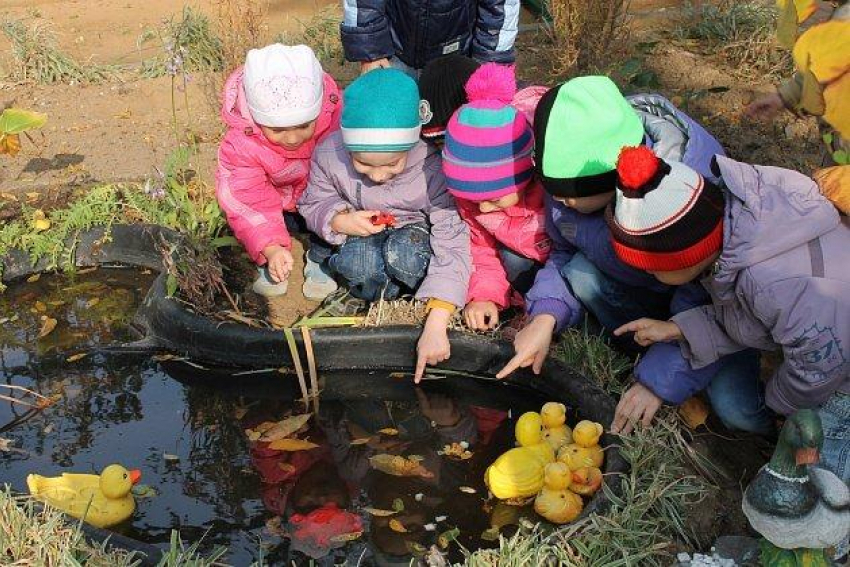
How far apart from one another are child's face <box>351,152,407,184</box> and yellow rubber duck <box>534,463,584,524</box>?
4.34 ft

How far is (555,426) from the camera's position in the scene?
3.39 metres

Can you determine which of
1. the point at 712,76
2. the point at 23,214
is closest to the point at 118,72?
the point at 23,214

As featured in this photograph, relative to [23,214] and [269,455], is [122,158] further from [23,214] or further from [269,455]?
[269,455]

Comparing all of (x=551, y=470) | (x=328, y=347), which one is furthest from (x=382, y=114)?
(x=551, y=470)

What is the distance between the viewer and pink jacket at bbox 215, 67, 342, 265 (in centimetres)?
434

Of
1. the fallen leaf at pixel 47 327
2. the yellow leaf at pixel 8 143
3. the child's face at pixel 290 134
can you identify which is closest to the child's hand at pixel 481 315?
the child's face at pixel 290 134

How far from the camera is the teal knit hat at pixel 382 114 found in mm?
3766

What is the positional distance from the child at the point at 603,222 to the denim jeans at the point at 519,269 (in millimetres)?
298

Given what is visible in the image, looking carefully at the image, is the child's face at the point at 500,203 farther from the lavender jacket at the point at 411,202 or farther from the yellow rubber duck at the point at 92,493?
the yellow rubber duck at the point at 92,493

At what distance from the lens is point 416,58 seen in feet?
16.7

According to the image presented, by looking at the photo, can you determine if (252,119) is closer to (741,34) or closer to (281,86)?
(281,86)

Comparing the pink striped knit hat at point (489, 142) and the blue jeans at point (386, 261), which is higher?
the pink striped knit hat at point (489, 142)

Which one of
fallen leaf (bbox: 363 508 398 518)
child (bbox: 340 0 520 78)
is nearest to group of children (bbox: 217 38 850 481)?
child (bbox: 340 0 520 78)

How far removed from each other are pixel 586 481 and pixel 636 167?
3.24 feet
